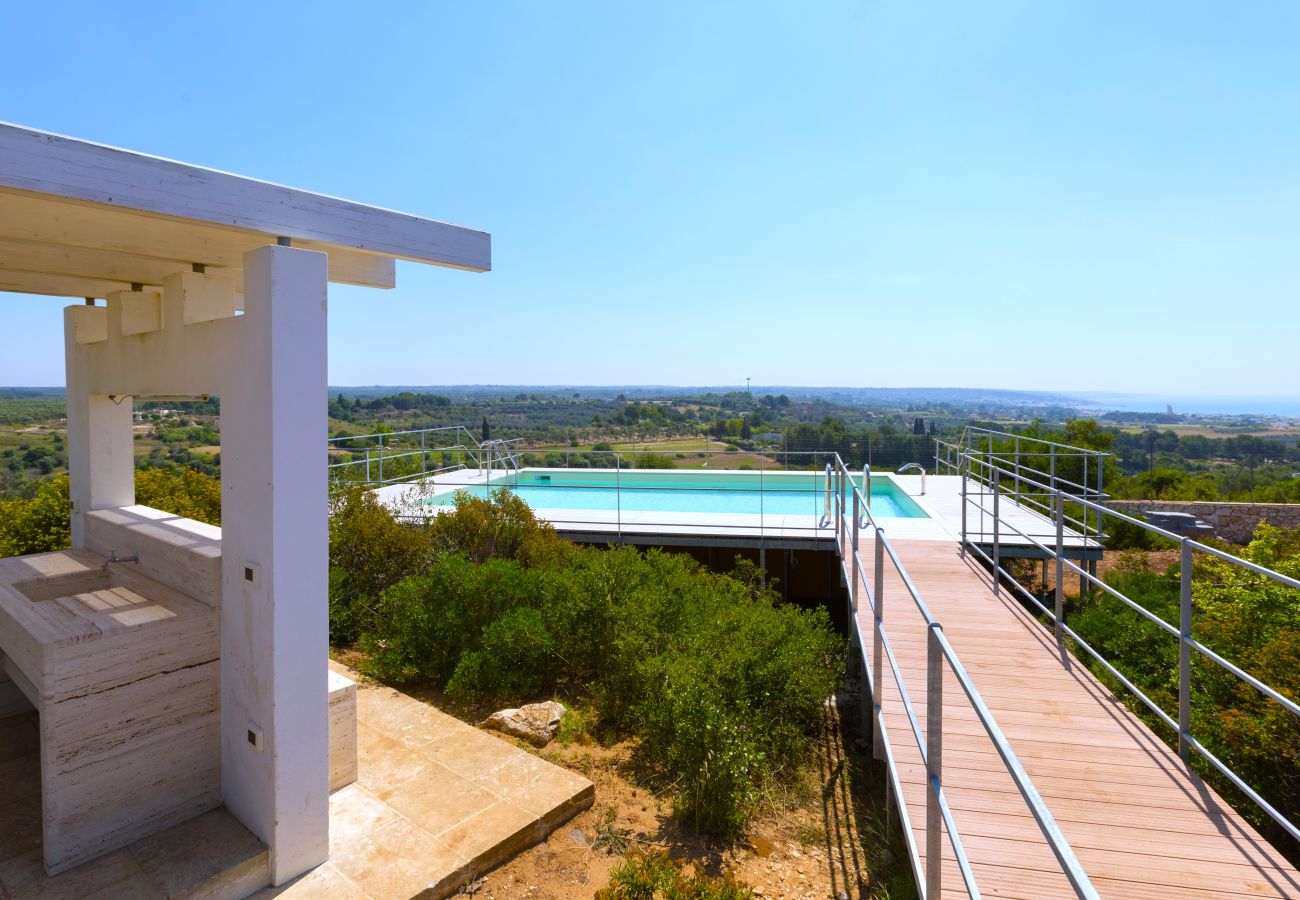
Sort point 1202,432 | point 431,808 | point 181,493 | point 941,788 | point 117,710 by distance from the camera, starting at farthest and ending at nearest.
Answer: point 1202,432, point 181,493, point 431,808, point 117,710, point 941,788

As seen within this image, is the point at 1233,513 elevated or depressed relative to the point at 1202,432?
depressed

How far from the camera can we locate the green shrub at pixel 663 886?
98.4 inches

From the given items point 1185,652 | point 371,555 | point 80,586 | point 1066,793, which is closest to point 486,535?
point 371,555

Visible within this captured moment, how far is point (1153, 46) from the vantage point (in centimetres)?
847

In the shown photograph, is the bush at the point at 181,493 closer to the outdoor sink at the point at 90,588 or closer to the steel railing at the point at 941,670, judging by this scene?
the outdoor sink at the point at 90,588

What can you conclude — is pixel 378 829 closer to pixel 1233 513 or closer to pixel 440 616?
pixel 440 616

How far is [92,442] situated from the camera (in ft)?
13.6

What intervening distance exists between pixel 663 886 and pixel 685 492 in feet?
34.3

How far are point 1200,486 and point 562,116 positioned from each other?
1780 cm

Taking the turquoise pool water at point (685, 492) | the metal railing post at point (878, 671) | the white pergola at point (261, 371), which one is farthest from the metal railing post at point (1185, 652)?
the turquoise pool water at point (685, 492)

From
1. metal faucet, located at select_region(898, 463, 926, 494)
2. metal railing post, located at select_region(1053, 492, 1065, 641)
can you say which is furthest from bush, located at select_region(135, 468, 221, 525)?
metal faucet, located at select_region(898, 463, 926, 494)

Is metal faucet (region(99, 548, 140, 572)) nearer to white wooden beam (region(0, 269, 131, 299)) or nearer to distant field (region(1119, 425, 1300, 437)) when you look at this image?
white wooden beam (region(0, 269, 131, 299))

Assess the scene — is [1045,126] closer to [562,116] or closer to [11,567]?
[562,116]

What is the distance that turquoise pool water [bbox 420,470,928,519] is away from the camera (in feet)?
36.3
